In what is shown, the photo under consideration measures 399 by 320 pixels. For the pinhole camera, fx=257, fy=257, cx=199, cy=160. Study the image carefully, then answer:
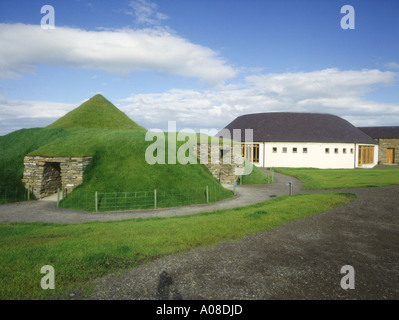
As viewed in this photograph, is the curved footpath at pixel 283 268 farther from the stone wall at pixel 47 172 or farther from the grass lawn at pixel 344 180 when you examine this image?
the stone wall at pixel 47 172

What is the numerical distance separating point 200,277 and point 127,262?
2434 millimetres

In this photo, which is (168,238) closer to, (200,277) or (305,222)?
(200,277)

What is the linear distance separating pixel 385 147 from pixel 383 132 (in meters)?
4.33

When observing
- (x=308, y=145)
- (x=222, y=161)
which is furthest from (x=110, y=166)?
(x=308, y=145)

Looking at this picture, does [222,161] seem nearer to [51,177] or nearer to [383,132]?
[51,177]

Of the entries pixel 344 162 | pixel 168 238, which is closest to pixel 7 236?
pixel 168 238

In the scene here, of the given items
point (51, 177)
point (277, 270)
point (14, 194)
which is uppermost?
point (51, 177)

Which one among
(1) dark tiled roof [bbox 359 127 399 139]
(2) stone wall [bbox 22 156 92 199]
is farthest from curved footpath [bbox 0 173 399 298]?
(1) dark tiled roof [bbox 359 127 399 139]

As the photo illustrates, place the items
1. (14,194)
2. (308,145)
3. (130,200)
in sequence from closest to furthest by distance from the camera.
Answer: (130,200)
(14,194)
(308,145)

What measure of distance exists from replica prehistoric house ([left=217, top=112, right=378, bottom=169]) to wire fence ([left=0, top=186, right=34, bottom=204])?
3514 centimetres

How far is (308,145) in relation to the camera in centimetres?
4506

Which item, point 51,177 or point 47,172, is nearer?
point 47,172
